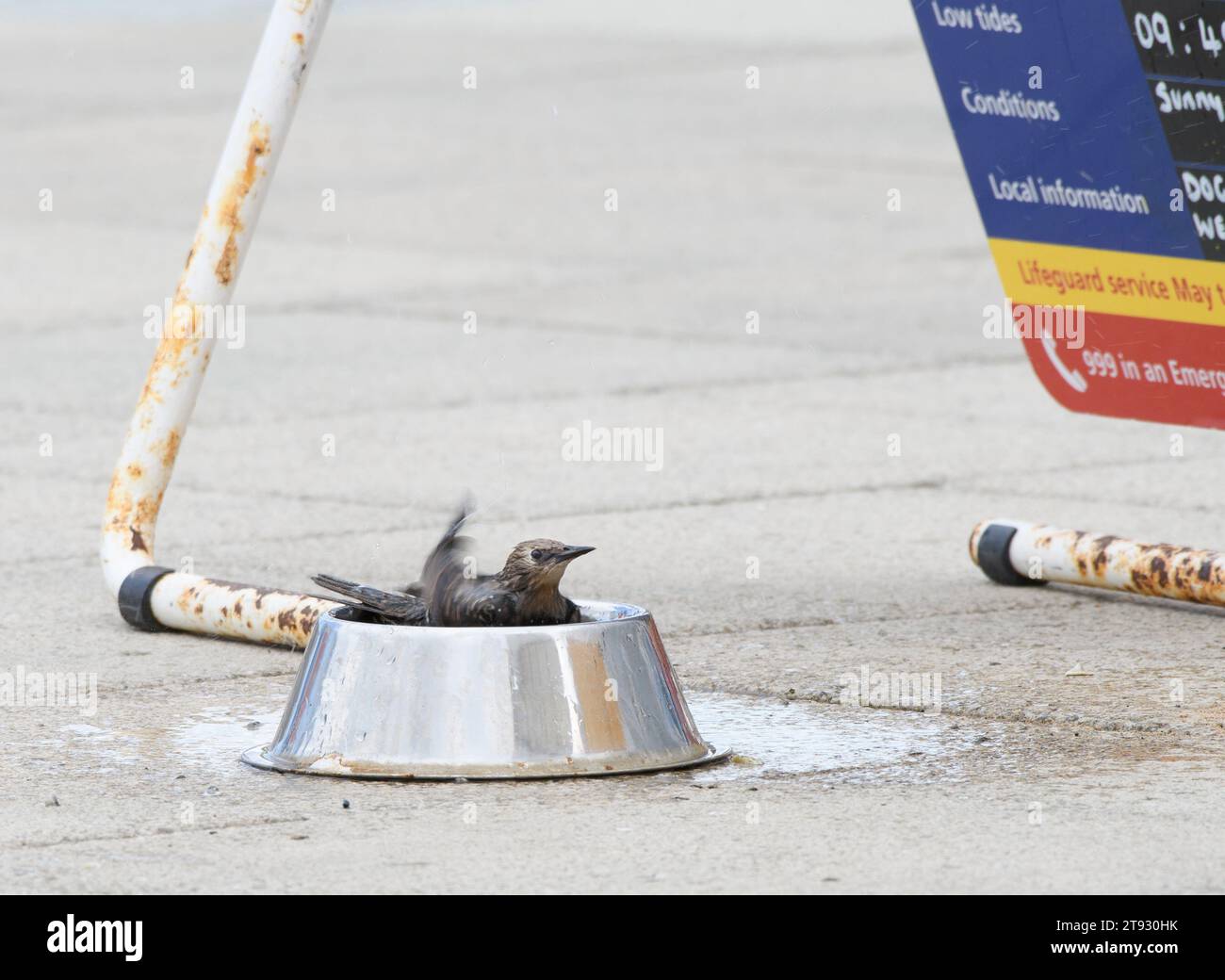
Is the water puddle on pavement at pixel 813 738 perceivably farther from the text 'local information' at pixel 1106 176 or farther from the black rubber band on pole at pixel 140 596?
the text 'local information' at pixel 1106 176

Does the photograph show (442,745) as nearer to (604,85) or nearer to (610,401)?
(610,401)

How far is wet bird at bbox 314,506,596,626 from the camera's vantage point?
4.45 meters

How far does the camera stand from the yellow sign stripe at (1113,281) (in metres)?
5.80

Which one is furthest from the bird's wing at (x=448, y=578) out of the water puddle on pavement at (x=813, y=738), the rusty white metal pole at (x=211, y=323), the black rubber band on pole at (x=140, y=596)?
the black rubber band on pole at (x=140, y=596)

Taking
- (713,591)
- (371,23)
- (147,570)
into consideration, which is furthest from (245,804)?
(371,23)

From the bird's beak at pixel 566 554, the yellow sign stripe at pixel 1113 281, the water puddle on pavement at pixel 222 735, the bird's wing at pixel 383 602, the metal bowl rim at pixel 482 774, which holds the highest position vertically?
the yellow sign stripe at pixel 1113 281

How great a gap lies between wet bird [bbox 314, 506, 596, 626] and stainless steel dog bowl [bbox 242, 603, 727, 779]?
0.12 meters

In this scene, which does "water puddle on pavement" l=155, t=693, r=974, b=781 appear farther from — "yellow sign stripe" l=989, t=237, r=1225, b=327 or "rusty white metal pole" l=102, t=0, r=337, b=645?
"yellow sign stripe" l=989, t=237, r=1225, b=327

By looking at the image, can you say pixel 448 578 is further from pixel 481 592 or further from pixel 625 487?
pixel 625 487

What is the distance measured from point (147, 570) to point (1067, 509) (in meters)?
2.65

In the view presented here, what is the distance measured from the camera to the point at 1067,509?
697 cm

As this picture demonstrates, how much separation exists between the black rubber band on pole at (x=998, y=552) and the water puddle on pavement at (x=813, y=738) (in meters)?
1.22

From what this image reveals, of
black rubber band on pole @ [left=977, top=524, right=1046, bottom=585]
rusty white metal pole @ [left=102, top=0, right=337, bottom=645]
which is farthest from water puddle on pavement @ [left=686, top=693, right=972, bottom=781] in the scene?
black rubber band on pole @ [left=977, top=524, right=1046, bottom=585]

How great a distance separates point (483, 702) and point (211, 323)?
1627 mm
